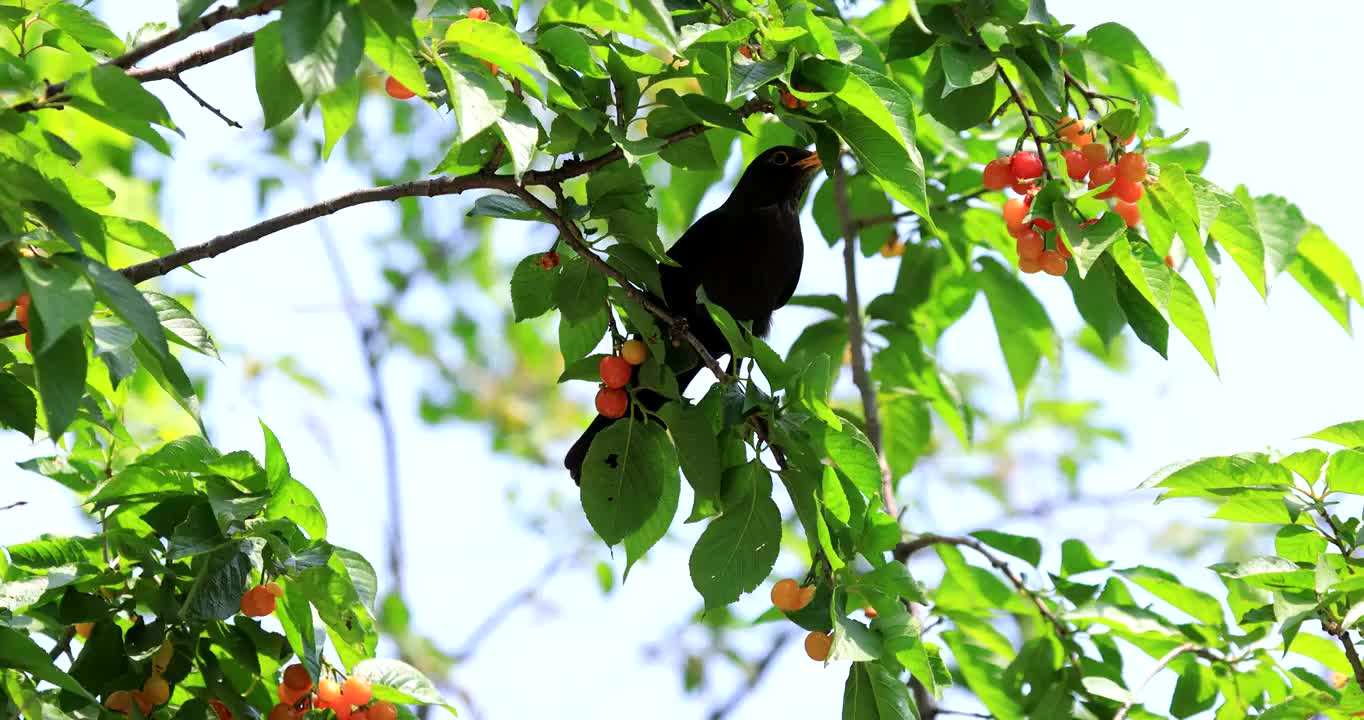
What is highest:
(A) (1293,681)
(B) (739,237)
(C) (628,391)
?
(B) (739,237)

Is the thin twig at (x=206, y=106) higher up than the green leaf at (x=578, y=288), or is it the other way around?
the thin twig at (x=206, y=106)

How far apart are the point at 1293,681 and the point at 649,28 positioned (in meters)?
2.21

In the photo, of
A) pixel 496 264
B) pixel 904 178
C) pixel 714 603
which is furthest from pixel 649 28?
pixel 496 264

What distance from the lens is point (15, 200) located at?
1829 mm

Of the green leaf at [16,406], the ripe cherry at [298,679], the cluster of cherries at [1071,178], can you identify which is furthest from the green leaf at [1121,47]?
the green leaf at [16,406]

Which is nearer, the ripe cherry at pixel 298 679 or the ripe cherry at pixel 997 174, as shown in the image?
the ripe cherry at pixel 298 679

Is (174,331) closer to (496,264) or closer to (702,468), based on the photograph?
(702,468)

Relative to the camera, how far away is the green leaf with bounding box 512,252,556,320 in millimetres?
2742

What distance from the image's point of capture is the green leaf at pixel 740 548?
2.44 meters

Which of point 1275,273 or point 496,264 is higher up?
point 496,264

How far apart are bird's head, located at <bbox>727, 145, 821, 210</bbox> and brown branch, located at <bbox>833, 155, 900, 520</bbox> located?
32 cm

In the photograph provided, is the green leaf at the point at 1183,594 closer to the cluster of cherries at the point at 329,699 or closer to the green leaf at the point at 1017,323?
the green leaf at the point at 1017,323

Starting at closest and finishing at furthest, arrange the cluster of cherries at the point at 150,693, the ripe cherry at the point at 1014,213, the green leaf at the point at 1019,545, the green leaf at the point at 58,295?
the green leaf at the point at 58,295 < the cluster of cherries at the point at 150,693 < the ripe cherry at the point at 1014,213 < the green leaf at the point at 1019,545

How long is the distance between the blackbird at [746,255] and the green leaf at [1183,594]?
1.43 meters
